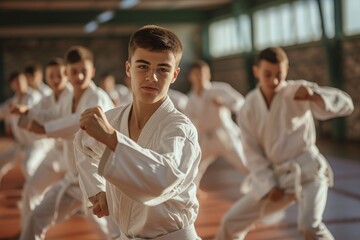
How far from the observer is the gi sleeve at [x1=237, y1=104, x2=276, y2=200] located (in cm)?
339

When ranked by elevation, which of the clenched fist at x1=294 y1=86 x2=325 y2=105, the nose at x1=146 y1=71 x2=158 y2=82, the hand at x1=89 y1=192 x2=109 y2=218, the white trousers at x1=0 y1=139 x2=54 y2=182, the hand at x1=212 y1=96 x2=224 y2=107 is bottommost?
the white trousers at x1=0 y1=139 x2=54 y2=182

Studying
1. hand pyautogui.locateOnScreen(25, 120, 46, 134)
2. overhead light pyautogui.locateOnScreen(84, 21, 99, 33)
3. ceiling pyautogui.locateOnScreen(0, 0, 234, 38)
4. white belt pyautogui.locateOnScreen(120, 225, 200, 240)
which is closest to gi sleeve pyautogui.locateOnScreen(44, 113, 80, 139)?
hand pyautogui.locateOnScreen(25, 120, 46, 134)

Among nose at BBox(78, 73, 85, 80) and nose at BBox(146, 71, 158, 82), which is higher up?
nose at BBox(146, 71, 158, 82)

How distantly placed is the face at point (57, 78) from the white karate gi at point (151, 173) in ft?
7.38

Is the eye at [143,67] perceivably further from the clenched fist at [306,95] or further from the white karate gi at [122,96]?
the white karate gi at [122,96]

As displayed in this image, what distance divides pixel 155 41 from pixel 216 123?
15.5ft

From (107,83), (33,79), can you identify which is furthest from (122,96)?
(33,79)

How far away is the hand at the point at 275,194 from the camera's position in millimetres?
3369

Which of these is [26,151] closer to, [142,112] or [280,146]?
[280,146]

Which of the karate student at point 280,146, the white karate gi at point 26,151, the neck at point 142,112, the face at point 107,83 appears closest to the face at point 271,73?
the karate student at point 280,146

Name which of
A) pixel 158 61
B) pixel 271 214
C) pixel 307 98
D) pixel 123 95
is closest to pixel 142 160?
pixel 158 61

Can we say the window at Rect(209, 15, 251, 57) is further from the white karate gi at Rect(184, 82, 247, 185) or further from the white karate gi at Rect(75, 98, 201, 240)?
the white karate gi at Rect(75, 98, 201, 240)

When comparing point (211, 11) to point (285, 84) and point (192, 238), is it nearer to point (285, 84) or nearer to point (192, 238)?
point (285, 84)

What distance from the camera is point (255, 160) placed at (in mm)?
3486
